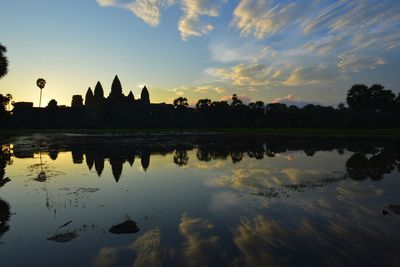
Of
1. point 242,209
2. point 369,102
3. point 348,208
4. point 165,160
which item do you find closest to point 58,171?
point 165,160

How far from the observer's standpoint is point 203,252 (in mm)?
9703

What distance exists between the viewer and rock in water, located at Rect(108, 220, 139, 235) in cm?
1143

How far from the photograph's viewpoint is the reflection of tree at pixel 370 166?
898 inches

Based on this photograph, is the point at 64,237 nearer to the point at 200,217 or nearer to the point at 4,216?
the point at 4,216

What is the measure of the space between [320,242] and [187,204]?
22.4 feet

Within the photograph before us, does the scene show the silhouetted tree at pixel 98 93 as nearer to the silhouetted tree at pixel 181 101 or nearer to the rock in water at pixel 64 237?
the silhouetted tree at pixel 181 101

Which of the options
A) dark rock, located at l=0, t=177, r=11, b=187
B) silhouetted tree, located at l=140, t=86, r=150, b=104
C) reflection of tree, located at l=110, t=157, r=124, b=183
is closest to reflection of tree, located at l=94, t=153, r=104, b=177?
reflection of tree, located at l=110, t=157, r=124, b=183

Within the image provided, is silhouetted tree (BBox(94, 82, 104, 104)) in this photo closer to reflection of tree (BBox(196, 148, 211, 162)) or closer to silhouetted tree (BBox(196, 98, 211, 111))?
silhouetted tree (BBox(196, 98, 211, 111))

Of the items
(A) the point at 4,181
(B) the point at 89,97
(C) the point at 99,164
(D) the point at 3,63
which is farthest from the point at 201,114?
(A) the point at 4,181

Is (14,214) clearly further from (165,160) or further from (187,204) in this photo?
(165,160)

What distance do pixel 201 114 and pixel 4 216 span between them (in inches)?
5563

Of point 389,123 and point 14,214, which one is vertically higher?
point 389,123

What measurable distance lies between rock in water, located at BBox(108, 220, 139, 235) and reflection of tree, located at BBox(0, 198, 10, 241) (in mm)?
3878

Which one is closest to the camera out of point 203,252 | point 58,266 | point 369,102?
point 58,266
